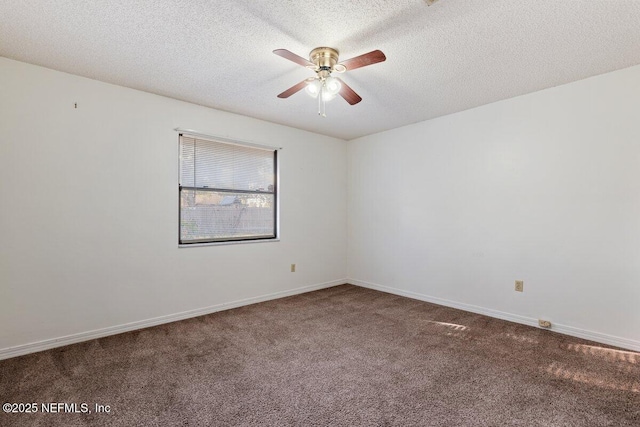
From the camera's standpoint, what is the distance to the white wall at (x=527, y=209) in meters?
2.72

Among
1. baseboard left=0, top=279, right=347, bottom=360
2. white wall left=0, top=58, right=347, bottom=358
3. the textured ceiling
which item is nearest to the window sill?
white wall left=0, top=58, right=347, bottom=358

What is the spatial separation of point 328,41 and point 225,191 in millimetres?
2243

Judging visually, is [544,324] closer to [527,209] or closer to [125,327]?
[527,209]

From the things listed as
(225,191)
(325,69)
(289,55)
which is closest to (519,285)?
(325,69)

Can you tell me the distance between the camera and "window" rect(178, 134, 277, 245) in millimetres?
3547

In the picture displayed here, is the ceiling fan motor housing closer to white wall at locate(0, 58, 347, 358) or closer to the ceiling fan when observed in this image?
the ceiling fan

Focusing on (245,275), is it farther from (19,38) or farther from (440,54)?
(440,54)

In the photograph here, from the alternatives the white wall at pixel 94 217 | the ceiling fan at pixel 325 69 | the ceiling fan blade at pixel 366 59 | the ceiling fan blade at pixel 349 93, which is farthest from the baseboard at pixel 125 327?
the ceiling fan blade at pixel 366 59

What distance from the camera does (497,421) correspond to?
1731 mm

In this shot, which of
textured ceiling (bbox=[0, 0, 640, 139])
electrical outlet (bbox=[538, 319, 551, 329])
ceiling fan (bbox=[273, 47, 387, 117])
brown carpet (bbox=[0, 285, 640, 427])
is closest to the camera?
brown carpet (bbox=[0, 285, 640, 427])

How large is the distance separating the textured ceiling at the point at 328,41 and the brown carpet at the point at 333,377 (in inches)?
95.3

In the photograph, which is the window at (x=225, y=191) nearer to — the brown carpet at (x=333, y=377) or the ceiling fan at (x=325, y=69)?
the brown carpet at (x=333, y=377)

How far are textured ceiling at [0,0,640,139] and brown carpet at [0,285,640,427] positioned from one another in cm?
242

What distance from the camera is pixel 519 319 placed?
3279 mm
